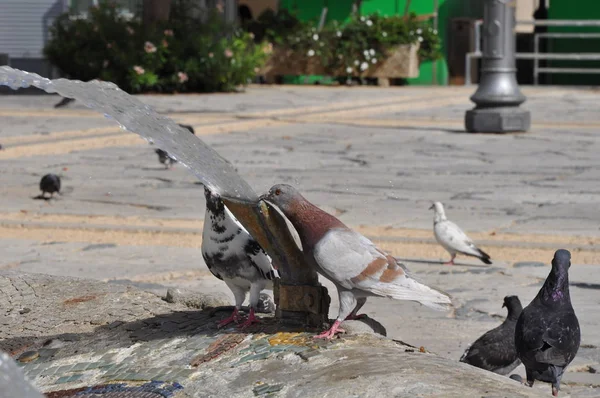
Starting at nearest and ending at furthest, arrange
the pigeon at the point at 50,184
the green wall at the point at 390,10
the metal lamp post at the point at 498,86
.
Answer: the pigeon at the point at 50,184 < the metal lamp post at the point at 498,86 < the green wall at the point at 390,10

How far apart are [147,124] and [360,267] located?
34.0 inches

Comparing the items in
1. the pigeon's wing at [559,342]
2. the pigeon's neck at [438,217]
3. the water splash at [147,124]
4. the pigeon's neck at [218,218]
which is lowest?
the pigeon's neck at [438,217]

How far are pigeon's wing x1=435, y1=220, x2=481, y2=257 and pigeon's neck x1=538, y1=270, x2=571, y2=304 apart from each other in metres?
1.87

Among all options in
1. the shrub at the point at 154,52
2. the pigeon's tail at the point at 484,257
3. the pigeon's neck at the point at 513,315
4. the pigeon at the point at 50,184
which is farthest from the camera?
the shrub at the point at 154,52

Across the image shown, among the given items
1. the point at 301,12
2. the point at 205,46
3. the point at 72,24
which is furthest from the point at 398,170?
the point at 301,12

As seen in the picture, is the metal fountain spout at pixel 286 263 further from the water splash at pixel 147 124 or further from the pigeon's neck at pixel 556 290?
the pigeon's neck at pixel 556 290

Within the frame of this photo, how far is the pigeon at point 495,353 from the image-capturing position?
12.2 feet

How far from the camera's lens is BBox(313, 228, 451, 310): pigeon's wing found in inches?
132

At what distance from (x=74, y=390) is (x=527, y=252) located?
3.03 metres

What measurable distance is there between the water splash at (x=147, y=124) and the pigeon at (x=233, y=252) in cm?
8

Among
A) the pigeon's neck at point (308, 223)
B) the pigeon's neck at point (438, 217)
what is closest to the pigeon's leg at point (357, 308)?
the pigeon's neck at point (308, 223)

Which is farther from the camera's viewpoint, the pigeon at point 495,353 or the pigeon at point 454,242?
the pigeon at point 454,242

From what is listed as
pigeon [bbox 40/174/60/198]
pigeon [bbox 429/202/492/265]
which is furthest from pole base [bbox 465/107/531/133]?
pigeon [bbox 429/202/492/265]

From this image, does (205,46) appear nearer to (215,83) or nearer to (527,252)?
(215,83)
